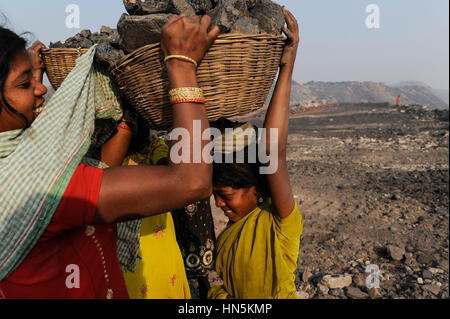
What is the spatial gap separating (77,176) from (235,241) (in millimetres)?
1213

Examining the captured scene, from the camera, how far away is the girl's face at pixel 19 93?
942 mm

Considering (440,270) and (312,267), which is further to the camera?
(312,267)

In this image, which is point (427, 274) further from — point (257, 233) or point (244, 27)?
point (244, 27)

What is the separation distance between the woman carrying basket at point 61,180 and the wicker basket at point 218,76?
0.25ft

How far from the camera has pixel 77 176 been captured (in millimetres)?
942

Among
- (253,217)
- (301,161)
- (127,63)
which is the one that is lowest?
(301,161)

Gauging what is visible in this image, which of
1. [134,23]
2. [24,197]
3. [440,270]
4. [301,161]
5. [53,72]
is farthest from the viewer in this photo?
[301,161]

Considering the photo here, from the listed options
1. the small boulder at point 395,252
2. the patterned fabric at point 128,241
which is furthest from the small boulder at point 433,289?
the patterned fabric at point 128,241

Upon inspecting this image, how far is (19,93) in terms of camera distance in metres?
0.97

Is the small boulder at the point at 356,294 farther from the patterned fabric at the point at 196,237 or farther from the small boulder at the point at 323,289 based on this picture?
the patterned fabric at the point at 196,237

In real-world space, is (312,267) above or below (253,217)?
below

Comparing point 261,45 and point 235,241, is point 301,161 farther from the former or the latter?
point 261,45

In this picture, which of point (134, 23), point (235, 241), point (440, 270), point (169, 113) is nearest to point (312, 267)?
point (440, 270)

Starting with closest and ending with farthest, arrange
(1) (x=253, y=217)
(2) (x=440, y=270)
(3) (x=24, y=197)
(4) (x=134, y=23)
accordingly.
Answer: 1. (3) (x=24, y=197)
2. (4) (x=134, y=23)
3. (1) (x=253, y=217)
4. (2) (x=440, y=270)
